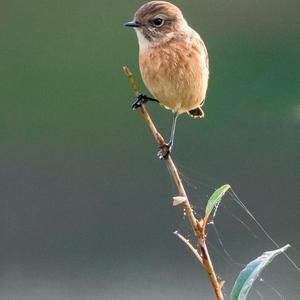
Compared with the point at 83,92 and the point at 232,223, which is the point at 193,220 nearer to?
the point at 232,223

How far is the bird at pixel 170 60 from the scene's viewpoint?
3.21 meters

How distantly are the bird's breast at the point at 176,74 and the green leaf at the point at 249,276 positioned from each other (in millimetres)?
1190

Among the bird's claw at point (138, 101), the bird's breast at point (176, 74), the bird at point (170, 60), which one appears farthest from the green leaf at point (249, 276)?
the bird's breast at point (176, 74)

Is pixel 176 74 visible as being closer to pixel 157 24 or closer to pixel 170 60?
pixel 170 60

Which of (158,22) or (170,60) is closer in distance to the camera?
(170,60)

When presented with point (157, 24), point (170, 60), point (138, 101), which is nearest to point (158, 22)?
point (157, 24)

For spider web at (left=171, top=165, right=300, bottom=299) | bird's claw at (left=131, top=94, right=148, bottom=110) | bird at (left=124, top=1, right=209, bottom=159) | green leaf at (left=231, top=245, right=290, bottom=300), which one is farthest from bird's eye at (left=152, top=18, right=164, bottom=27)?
spider web at (left=171, top=165, right=300, bottom=299)

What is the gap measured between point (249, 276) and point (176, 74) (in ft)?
4.17

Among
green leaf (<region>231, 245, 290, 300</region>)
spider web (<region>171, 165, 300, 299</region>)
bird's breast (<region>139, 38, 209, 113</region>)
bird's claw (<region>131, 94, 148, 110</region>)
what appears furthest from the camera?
spider web (<region>171, 165, 300, 299</region>)

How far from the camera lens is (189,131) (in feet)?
20.7

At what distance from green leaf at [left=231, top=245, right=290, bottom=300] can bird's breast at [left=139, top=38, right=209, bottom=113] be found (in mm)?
1190

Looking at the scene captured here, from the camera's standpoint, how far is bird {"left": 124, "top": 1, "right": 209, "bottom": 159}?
321 cm

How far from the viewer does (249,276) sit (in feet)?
6.78

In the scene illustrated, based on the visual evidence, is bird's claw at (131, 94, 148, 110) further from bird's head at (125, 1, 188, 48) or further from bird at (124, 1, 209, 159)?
bird's head at (125, 1, 188, 48)
